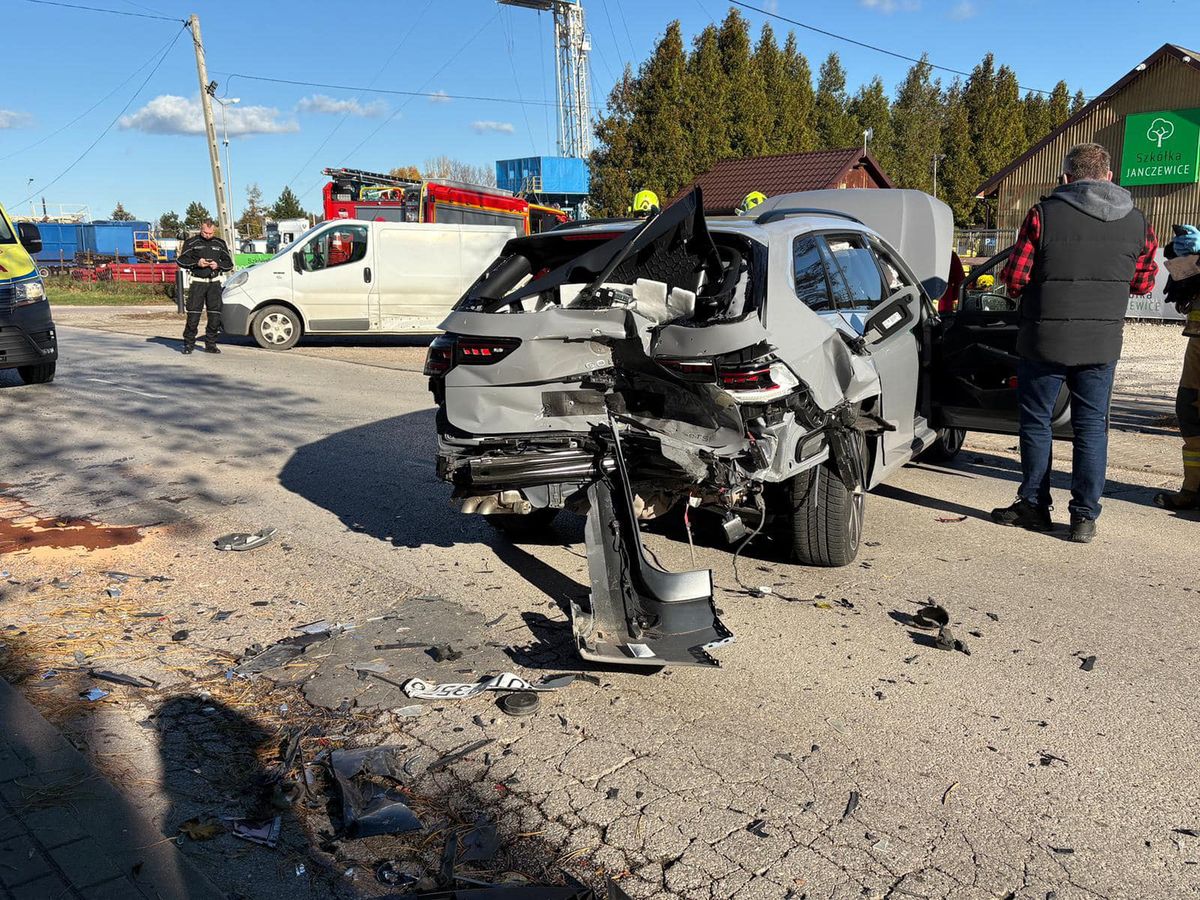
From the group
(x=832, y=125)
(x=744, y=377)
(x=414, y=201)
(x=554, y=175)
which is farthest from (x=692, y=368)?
(x=554, y=175)

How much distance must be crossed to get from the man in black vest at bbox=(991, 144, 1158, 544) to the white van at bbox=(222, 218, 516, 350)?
12.2m

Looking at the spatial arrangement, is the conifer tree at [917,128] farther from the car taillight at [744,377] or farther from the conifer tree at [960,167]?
the car taillight at [744,377]

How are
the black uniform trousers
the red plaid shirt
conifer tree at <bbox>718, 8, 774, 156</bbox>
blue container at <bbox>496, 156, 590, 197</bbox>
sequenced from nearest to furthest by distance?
the red plaid shirt < the black uniform trousers < conifer tree at <bbox>718, 8, 774, 156</bbox> < blue container at <bbox>496, 156, 590, 197</bbox>

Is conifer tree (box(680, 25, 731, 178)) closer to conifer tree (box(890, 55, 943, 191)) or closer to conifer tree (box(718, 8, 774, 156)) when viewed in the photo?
conifer tree (box(718, 8, 774, 156))

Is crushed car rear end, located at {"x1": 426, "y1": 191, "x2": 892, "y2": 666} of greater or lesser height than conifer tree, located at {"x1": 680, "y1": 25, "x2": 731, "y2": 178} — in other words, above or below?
below

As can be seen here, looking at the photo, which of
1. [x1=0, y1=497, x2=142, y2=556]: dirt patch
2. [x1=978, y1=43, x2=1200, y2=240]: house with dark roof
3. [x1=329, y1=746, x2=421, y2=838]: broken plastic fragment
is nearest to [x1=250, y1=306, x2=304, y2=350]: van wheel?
[x1=0, y1=497, x2=142, y2=556]: dirt patch

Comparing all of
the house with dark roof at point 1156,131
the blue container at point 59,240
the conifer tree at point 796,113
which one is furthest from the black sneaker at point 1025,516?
the blue container at point 59,240

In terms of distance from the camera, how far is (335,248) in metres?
16.8

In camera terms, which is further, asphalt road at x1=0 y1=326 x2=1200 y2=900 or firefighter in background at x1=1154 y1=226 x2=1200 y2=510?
firefighter in background at x1=1154 y1=226 x2=1200 y2=510

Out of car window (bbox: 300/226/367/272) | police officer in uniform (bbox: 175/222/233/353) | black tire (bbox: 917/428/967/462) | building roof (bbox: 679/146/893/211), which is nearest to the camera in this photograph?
black tire (bbox: 917/428/967/462)

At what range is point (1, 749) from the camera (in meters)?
3.35

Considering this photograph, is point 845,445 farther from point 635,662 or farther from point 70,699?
point 70,699

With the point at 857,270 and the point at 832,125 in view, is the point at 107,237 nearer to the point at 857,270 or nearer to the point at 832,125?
the point at 832,125

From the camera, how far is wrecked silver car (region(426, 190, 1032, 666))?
4.20 meters
